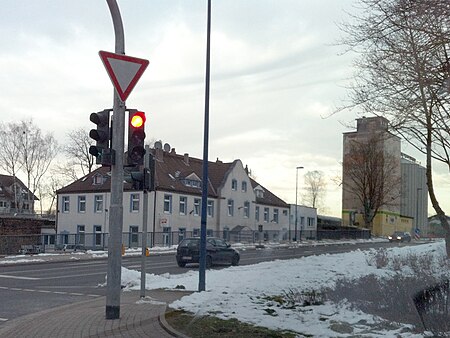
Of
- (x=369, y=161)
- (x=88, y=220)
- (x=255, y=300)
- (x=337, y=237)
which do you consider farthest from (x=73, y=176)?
(x=255, y=300)

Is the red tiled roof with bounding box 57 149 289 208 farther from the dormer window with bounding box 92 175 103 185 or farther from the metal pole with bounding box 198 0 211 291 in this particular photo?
the metal pole with bounding box 198 0 211 291

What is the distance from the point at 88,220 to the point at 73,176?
24.9 m

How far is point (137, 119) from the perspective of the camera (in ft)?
40.0

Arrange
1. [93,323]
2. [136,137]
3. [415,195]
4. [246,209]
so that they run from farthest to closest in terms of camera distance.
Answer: [415,195], [246,209], [136,137], [93,323]

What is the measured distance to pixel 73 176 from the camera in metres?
86.1

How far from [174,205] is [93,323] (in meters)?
48.4

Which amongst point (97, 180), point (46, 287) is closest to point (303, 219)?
point (97, 180)

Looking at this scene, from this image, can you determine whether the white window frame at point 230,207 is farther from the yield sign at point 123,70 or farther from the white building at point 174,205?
the yield sign at point 123,70

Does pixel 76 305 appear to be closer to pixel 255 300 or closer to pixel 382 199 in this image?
pixel 255 300

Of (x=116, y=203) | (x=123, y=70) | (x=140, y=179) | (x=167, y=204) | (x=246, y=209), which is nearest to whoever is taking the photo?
(x=123, y=70)

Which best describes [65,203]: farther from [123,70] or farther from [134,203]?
[123,70]

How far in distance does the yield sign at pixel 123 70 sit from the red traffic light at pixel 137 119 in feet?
2.74

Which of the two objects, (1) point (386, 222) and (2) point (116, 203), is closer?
(2) point (116, 203)

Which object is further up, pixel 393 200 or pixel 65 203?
pixel 393 200
